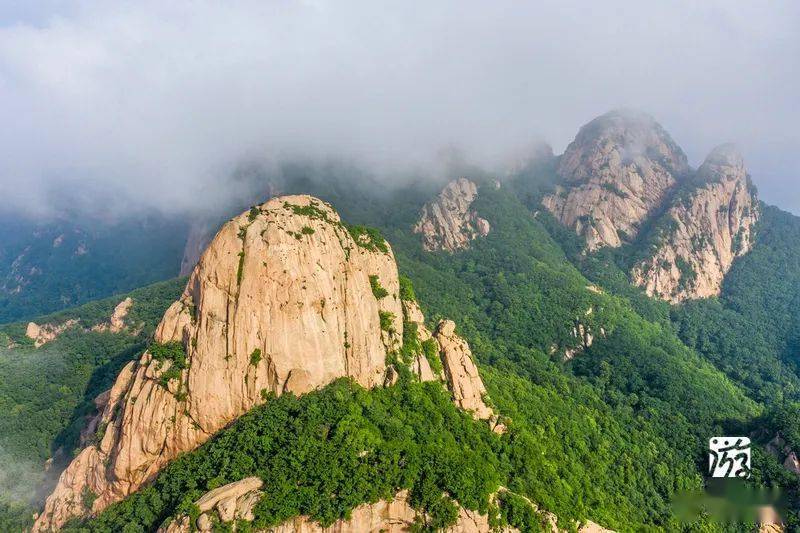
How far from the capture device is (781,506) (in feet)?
248

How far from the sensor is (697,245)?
187m

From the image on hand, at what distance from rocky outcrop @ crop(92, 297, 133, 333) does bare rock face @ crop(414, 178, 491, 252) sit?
9952cm

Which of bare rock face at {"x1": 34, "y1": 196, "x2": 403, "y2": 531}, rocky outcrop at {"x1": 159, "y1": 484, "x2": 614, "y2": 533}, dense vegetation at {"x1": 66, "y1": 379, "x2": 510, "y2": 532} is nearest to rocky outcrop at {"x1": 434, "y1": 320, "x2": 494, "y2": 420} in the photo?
dense vegetation at {"x1": 66, "y1": 379, "x2": 510, "y2": 532}

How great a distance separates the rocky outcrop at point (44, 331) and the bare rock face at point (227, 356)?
3263 inches

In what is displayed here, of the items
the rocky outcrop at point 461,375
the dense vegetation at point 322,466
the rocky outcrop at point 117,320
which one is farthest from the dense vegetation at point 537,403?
the rocky outcrop at point 117,320

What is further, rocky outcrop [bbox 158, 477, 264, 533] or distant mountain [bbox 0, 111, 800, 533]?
distant mountain [bbox 0, 111, 800, 533]

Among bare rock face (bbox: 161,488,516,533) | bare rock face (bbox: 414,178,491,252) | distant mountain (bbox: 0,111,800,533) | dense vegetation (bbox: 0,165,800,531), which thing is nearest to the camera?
bare rock face (bbox: 161,488,516,533)

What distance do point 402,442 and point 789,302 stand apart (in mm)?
173201

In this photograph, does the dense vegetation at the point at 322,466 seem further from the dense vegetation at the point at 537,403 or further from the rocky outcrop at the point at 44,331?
the rocky outcrop at the point at 44,331

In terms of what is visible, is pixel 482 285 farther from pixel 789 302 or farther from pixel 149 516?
pixel 149 516

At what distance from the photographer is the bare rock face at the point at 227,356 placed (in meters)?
53.4

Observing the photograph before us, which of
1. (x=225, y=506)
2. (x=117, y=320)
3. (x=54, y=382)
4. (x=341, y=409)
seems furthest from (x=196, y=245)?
(x=225, y=506)

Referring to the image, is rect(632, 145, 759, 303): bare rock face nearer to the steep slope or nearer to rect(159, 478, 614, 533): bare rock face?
the steep slope

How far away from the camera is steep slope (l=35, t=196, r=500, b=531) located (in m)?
53.5
